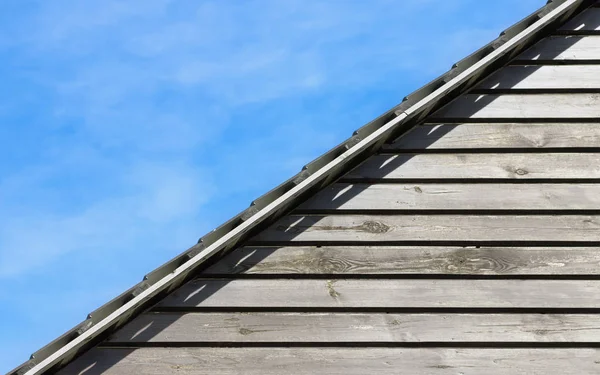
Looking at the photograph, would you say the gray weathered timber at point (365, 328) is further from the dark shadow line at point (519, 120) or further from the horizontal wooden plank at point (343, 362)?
the dark shadow line at point (519, 120)

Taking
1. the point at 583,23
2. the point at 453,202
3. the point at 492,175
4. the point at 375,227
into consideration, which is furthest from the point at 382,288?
the point at 583,23

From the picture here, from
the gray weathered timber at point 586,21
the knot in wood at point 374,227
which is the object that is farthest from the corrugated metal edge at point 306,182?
the knot in wood at point 374,227

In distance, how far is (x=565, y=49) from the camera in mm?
5914

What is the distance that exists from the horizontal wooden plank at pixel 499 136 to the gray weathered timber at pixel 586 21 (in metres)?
0.99

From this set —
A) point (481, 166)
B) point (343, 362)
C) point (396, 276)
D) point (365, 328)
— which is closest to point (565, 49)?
point (481, 166)

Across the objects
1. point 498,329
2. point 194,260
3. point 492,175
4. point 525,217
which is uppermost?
point 194,260

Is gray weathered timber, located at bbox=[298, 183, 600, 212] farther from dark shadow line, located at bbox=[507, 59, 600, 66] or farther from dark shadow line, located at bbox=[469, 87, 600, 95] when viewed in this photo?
dark shadow line, located at bbox=[507, 59, 600, 66]

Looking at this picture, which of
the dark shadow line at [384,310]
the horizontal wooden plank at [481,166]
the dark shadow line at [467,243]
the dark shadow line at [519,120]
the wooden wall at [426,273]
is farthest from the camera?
the dark shadow line at [519,120]

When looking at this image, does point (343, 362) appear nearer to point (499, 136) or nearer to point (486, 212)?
point (486, 212)

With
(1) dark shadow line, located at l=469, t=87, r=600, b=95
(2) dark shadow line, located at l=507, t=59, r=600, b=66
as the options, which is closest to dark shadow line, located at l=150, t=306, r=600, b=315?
(1) dark shadow line, located at l=469, t=87, r=600, b=95

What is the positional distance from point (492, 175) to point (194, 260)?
6.79 feet

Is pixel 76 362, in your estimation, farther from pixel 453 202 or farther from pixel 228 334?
pixel 453 202

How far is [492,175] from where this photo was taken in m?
5.21

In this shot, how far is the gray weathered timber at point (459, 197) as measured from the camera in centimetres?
509
